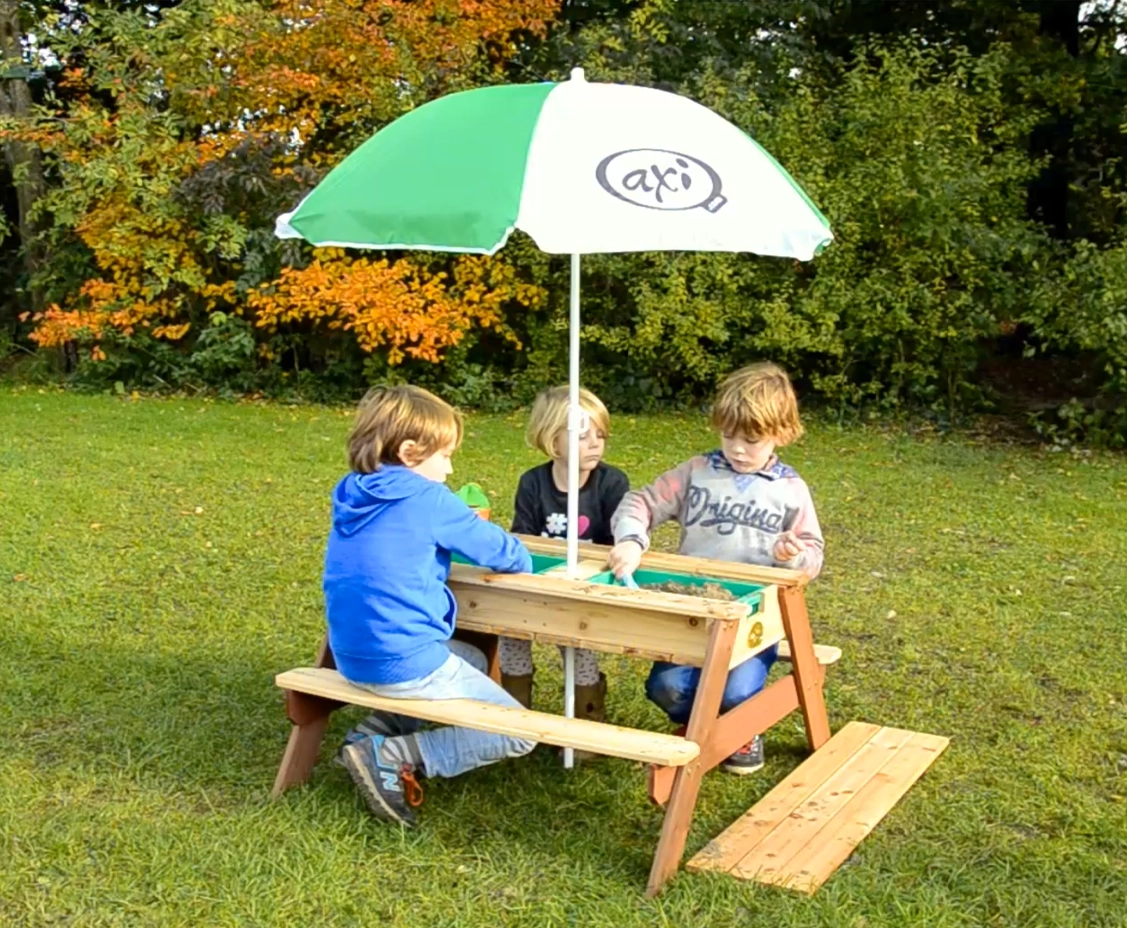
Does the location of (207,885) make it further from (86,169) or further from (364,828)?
(86,169)

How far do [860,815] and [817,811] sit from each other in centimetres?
13

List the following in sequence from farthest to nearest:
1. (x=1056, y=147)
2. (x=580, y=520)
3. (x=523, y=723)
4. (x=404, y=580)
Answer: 1. (x=1056, y=147)
2. (x=580, y=520)
3. (x=404, y=580)
4. (x=523, y=723)

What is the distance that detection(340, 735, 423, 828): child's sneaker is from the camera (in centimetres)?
368

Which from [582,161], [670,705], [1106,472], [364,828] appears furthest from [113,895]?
[1106,472]

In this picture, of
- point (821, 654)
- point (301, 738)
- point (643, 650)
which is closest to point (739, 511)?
point (821, 654)

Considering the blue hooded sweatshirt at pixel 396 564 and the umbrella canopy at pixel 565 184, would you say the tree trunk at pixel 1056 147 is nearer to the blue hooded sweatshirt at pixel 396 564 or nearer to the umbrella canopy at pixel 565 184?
the umbrella canopy at pixel 565 184

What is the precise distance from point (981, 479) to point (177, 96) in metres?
9.00

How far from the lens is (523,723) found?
11.4 feet

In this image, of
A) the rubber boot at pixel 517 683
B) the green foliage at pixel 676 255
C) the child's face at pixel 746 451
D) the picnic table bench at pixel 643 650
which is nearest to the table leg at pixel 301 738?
the picnic table bench at pixel 643 650

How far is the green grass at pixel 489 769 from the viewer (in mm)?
3316

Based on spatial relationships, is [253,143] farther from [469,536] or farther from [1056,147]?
[469,536]

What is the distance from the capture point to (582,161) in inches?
129

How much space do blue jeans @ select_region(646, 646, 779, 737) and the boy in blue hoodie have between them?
0.49 m

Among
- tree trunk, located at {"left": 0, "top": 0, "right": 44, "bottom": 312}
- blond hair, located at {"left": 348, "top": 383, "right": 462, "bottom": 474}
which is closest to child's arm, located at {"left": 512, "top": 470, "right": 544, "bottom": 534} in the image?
blond hair, located at {"left": 348, "top": 383, "right": 462, "bottom": 474}
